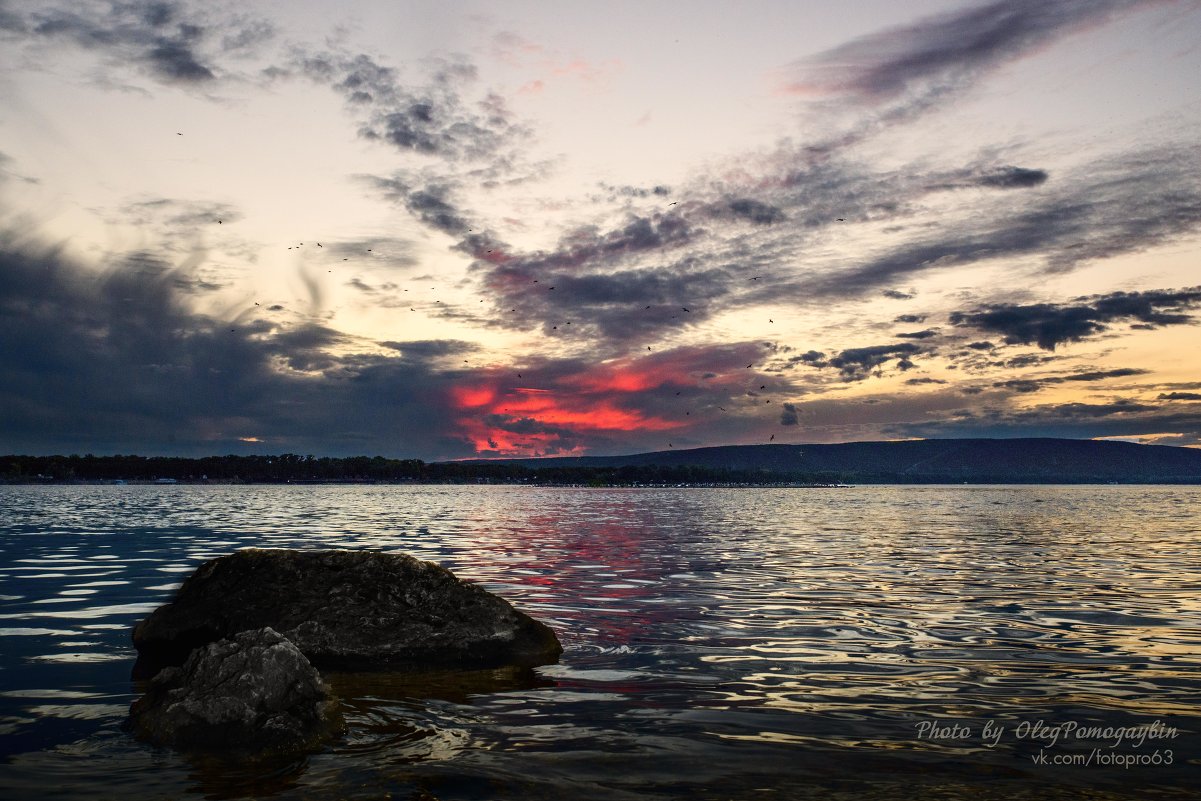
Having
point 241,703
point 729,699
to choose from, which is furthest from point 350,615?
point 729,699

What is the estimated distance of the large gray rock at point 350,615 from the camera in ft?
40.2

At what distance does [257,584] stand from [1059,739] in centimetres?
1123

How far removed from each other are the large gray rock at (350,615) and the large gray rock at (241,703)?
9.36 ft

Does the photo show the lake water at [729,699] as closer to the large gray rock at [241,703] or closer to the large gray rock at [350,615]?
the large gray rock at [241,703]

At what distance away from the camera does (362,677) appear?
11773 mm

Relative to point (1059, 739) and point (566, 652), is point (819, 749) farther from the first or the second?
point (566, 652)

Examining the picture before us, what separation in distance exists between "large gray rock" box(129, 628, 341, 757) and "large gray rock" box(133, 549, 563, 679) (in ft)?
9.36

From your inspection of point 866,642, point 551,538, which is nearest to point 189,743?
point 866,642

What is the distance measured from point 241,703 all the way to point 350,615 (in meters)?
3.98

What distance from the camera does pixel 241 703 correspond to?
8633 mm

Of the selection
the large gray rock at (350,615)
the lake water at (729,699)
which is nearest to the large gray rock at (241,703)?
the lake water at (729,699)

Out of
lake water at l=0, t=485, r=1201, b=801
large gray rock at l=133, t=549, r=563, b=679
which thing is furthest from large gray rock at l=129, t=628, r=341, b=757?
large gray rock at l=133, t=549, r=563, b=679

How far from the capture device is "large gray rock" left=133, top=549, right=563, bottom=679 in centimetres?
1226

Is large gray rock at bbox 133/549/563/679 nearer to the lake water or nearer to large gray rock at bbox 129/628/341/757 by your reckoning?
the lake water
